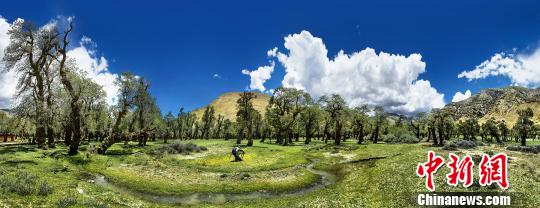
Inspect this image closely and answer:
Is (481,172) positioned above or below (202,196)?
above

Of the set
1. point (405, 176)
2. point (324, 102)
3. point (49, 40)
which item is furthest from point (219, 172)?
point (324, 102)

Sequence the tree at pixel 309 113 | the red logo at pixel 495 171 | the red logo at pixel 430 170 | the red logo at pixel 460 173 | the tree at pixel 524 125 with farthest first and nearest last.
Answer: the tree at pixel 309 113 < the tree at pixel 524 125 < the red logo at pixel 460 173 < the red logo at pixel 430 170 < the red logo at pixel 495 171

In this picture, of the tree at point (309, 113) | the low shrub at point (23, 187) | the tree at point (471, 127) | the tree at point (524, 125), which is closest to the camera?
the low shrub at point (23, 187)

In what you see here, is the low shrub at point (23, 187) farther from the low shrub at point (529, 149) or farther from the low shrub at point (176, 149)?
the low shrub at point (529, 149)

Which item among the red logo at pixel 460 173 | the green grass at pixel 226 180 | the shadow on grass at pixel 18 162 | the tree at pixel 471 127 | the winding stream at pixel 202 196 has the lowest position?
the winding stream at pixel 202 196

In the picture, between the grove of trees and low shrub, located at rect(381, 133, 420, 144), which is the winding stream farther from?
low shrub, located at rect(381, 133, 420, 144)

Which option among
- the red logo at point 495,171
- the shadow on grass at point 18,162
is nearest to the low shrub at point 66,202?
the shadow on grass at point 18,162

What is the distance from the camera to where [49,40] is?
202 feet

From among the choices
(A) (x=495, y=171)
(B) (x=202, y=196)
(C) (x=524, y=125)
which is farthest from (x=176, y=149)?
(C) (x=524, y=125)

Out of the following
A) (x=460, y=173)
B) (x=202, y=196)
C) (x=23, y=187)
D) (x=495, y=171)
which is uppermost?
(x=495, y=171)

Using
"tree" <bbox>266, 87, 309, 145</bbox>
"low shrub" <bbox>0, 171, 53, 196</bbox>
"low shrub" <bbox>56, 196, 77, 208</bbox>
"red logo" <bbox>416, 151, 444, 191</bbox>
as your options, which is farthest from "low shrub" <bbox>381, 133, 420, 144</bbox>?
"low shrub" <bbox>0, 171, 53, 196</bbox>

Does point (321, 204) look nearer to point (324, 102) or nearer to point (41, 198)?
point (41, 198)

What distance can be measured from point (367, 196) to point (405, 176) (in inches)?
315

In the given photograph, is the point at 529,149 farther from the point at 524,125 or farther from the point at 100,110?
the point at 100,110
